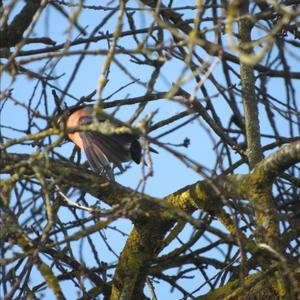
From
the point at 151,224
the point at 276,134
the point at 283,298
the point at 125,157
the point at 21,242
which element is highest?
the point at 125,157

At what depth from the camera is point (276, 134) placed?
388 cm

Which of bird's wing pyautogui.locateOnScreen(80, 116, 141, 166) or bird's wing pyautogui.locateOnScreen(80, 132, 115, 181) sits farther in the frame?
bird's wing pyautogui.locateOnScreen(80, 116, 141, 166)

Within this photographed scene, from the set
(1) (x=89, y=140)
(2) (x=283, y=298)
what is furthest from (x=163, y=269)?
(1) (x=89, y=140)

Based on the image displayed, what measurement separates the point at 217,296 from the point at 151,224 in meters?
0.40

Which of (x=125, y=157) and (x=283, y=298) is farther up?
(x=125, y=157)

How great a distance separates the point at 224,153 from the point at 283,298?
1.30 m

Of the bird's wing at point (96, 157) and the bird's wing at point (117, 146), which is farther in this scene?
the bird's wing at point (117, 146)

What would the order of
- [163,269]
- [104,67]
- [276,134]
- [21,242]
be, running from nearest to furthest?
[104,67] → [21,242] → [163,269] → [276,134]

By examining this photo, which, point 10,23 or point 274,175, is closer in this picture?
point 274,175

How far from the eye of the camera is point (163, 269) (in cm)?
321

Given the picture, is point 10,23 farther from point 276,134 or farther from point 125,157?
point 276,134

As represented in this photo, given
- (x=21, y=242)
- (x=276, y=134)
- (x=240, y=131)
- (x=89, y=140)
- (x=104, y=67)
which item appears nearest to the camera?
(x=104, y=67)

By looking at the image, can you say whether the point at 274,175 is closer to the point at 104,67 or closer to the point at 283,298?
the point at 283,298

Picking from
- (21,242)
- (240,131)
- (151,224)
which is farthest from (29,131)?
(240,131)
